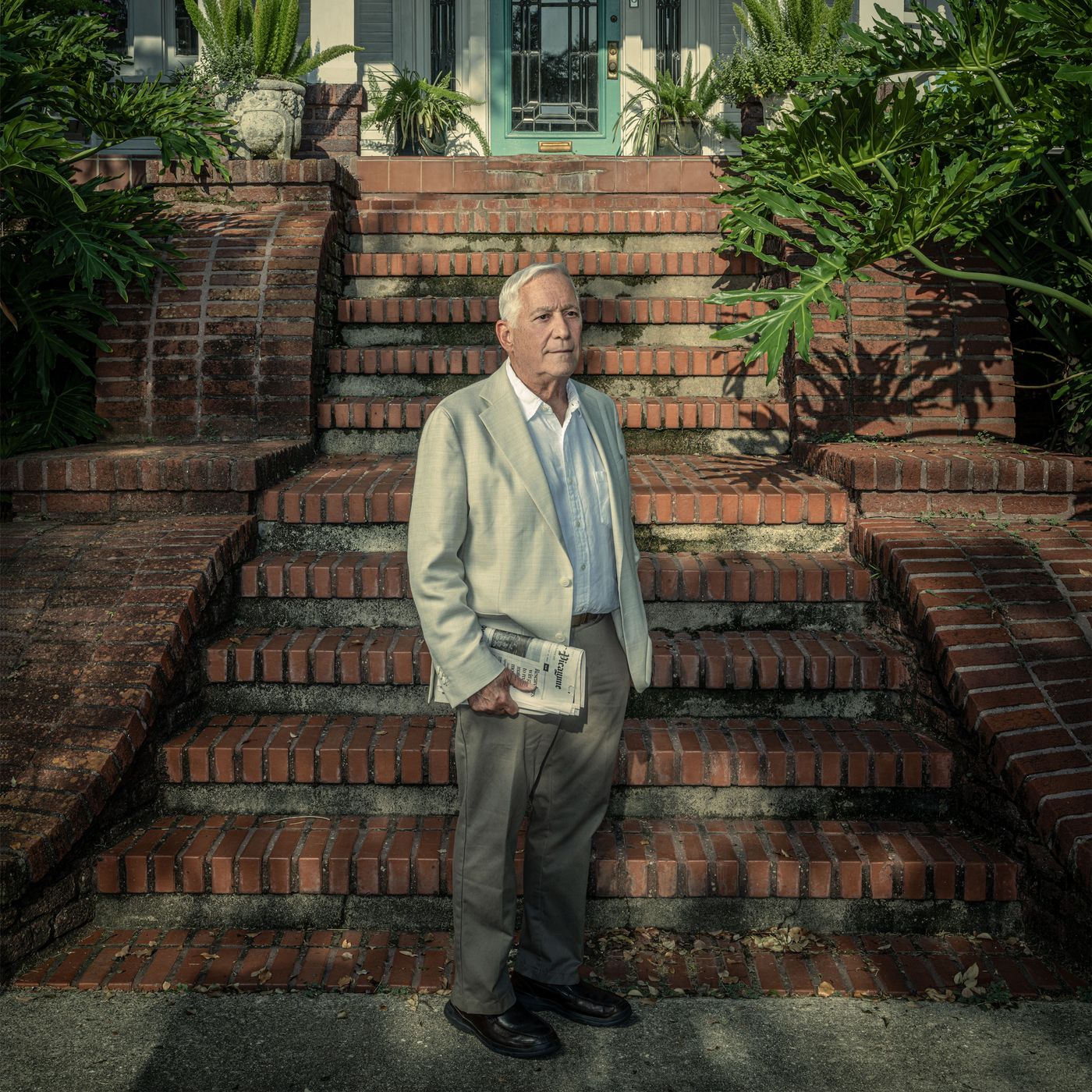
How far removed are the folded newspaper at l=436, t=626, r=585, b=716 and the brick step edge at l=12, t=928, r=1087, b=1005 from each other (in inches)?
35.1

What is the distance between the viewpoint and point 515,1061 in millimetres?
2523

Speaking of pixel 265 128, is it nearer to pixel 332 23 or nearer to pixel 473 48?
pixel 332 23

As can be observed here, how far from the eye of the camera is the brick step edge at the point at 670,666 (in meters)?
3.61

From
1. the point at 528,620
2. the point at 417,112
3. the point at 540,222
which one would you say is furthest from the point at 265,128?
the point at 528,620

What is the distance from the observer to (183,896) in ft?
10.2

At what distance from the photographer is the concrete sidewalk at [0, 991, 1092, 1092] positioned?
2426 millimetres

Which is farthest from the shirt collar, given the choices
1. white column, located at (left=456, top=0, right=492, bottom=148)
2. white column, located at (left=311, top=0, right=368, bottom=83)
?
white column, located at (left=456, top=0, right=492, bottom=148)

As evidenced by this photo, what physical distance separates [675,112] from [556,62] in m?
1.72

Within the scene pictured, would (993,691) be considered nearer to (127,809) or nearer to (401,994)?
(401,994)

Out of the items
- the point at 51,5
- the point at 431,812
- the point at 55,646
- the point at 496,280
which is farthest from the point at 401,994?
the point at 51,5

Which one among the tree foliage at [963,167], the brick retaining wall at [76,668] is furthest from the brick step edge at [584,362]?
the brick retaining wall at [76,668]

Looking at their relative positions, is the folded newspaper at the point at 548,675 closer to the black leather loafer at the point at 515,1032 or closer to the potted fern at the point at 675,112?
the black leather loafer at the point at 515,1032

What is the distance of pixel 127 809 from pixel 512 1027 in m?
1.40

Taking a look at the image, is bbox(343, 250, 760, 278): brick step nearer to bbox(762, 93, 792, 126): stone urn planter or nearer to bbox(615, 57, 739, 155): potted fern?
bbox(762, 93, 792, 126): stone urn planter
